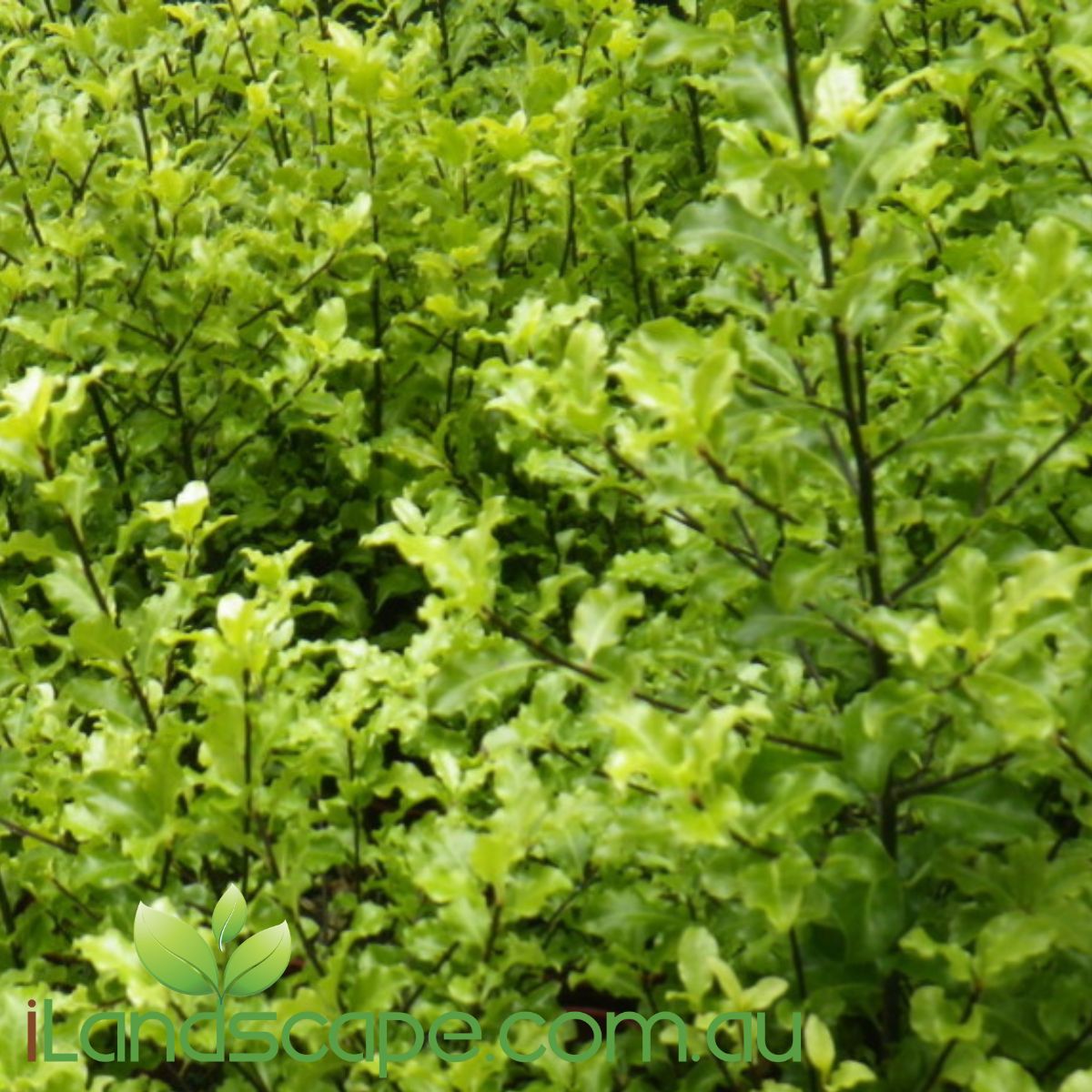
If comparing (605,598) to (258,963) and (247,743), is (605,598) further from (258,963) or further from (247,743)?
(258,963)

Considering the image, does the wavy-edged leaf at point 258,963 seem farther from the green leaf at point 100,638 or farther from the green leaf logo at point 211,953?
the green leaf at point 100,638

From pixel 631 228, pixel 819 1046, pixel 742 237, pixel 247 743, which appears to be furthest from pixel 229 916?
pixel 631 228

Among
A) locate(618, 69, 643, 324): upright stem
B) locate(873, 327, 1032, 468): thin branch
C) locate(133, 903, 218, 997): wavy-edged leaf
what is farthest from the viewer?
locate(618, 69, 643, 324): upright stem

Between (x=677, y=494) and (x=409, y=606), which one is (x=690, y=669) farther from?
(x=409, y=606)

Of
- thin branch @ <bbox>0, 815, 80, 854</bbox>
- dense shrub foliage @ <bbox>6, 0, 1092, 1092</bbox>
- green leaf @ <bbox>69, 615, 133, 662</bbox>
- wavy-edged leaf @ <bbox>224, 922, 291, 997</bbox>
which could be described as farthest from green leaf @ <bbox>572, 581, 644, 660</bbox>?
thin branch @ <bbox>0, 815, 80, 854</bbox>

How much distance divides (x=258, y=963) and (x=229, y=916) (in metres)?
0.07

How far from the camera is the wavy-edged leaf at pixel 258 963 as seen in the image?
1.67m

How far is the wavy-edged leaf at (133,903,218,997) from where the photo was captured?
1.63 m

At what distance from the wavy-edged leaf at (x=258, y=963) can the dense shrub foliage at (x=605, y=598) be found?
40 mm

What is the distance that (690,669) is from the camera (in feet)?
6.15

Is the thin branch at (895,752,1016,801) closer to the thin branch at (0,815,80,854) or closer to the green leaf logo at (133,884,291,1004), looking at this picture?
the green leaf logo at (133,884,291,1004)

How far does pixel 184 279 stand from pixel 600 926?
1715 mm

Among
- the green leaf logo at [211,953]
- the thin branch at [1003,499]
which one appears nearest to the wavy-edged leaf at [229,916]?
the green leaf logo at [211,953]

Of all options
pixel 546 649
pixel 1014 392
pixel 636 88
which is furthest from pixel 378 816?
pixel 636 88
